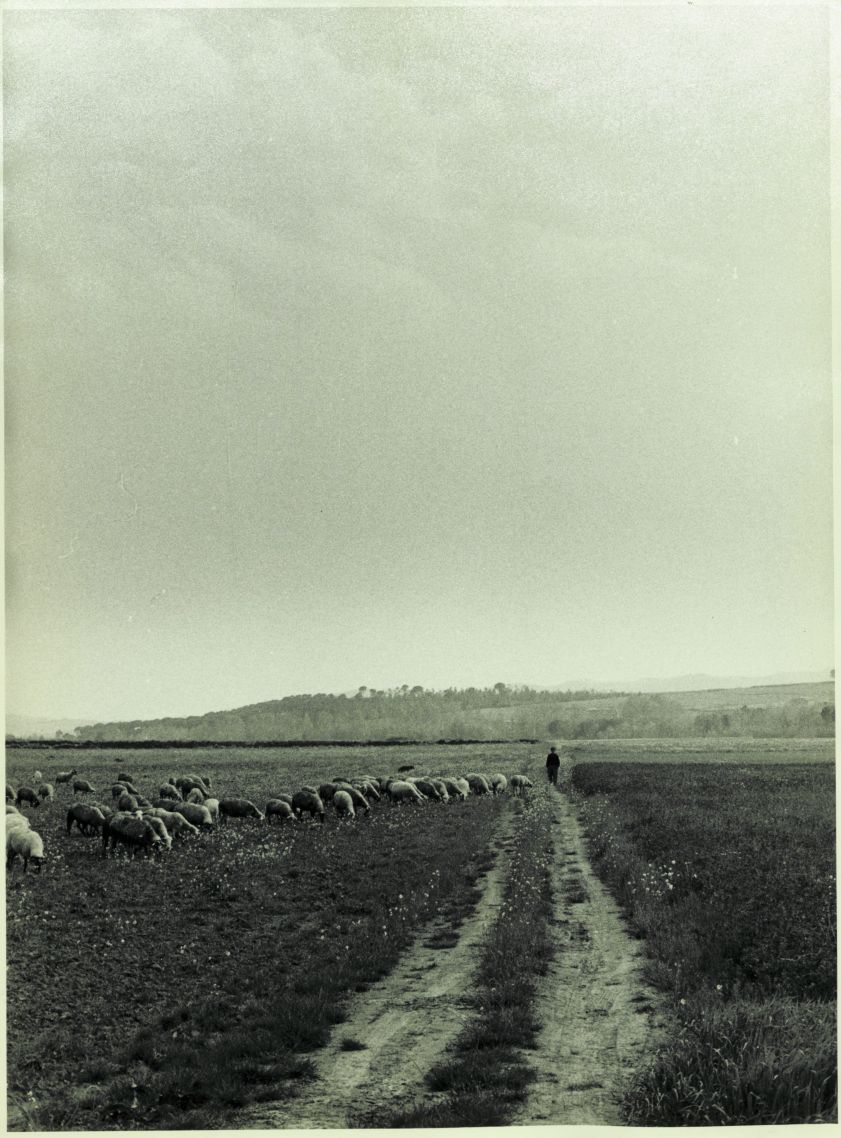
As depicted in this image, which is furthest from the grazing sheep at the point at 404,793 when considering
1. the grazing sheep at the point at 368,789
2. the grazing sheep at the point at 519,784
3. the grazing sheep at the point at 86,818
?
the grazing sheep at the point at 86,818

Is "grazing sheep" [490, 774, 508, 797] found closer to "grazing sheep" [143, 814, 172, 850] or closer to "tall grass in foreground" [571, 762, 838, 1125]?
"tall grass in foreground" [571, 762, 838, 1125]

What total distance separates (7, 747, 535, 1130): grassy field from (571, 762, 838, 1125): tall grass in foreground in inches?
114

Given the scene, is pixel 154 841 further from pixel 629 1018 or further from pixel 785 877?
pixel 785 877

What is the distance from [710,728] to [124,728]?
357 inches

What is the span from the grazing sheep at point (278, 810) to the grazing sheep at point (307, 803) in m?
0.30

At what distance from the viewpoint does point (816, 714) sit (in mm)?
10266

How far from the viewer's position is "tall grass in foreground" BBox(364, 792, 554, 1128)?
783cm

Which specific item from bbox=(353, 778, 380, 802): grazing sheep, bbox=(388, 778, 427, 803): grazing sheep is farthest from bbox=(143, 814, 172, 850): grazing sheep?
bbox=(388, 778, 427, 803): grazing sheep

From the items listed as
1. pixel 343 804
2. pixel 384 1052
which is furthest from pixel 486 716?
pixel 343 804

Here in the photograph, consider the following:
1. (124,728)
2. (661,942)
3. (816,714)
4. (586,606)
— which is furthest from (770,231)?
(124,728)

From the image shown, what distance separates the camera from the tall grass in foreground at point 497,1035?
783 centimetres

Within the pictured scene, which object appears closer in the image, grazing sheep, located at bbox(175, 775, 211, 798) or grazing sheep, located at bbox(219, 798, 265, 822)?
grazing sheep, located at bbox(175, 775, 211, 798)

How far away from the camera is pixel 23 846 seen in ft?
35.1

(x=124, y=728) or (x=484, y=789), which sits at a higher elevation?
(x=124, y=728)
